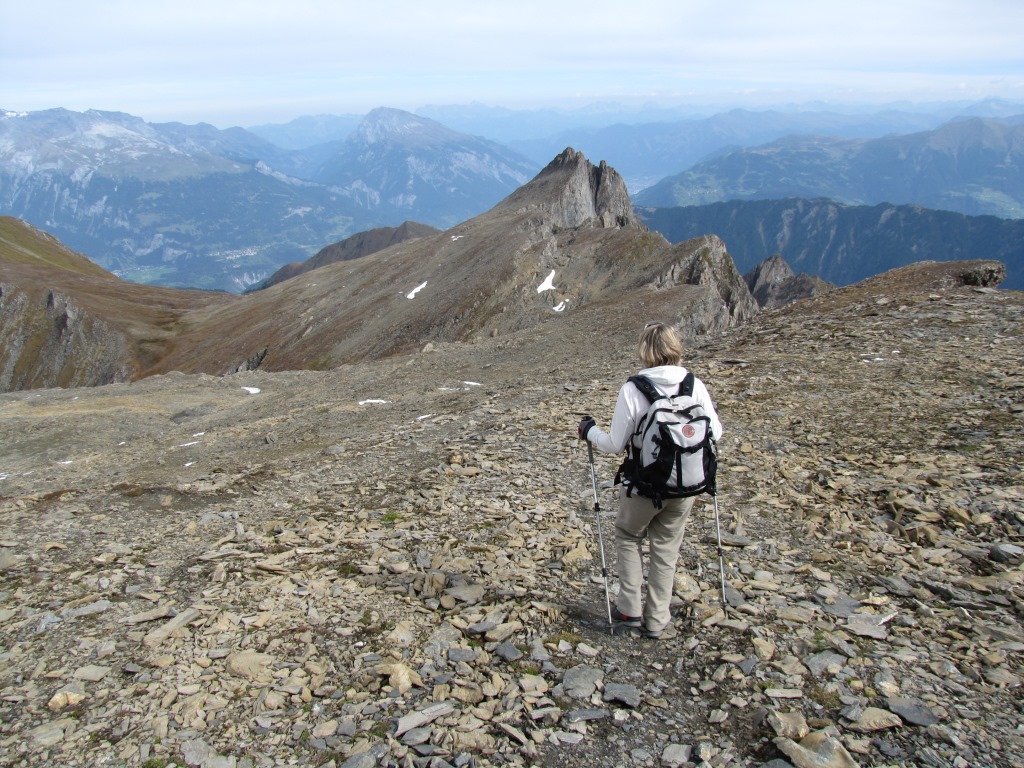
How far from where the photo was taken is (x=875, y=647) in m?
8.05

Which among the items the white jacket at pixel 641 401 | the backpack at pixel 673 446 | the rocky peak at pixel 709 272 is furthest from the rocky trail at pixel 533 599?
the rocky peak at pixel 709 272

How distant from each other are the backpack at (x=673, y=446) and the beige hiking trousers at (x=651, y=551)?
0.41 meters

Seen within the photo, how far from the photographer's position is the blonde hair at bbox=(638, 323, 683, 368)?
8000 mm

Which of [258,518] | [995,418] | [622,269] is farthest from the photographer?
[622,269]

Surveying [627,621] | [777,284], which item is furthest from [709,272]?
[777,284]

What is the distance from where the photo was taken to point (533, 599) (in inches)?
375

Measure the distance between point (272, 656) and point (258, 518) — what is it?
5622 millimetres

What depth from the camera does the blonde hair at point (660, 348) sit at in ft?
26.2

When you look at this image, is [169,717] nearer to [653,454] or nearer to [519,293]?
[653,454]

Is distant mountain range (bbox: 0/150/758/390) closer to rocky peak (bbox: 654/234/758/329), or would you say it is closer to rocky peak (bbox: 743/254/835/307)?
rocky peak (bbox: 654/234/758/329)

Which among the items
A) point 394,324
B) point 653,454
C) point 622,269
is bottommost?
point 394,324

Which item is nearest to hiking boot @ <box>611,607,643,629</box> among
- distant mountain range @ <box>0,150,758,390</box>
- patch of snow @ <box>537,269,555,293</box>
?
distant mountain range @ <box>0,150,758,390</box>

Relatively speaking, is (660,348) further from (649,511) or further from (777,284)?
(777,284)

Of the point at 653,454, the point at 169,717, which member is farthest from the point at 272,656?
the point at 653,454
